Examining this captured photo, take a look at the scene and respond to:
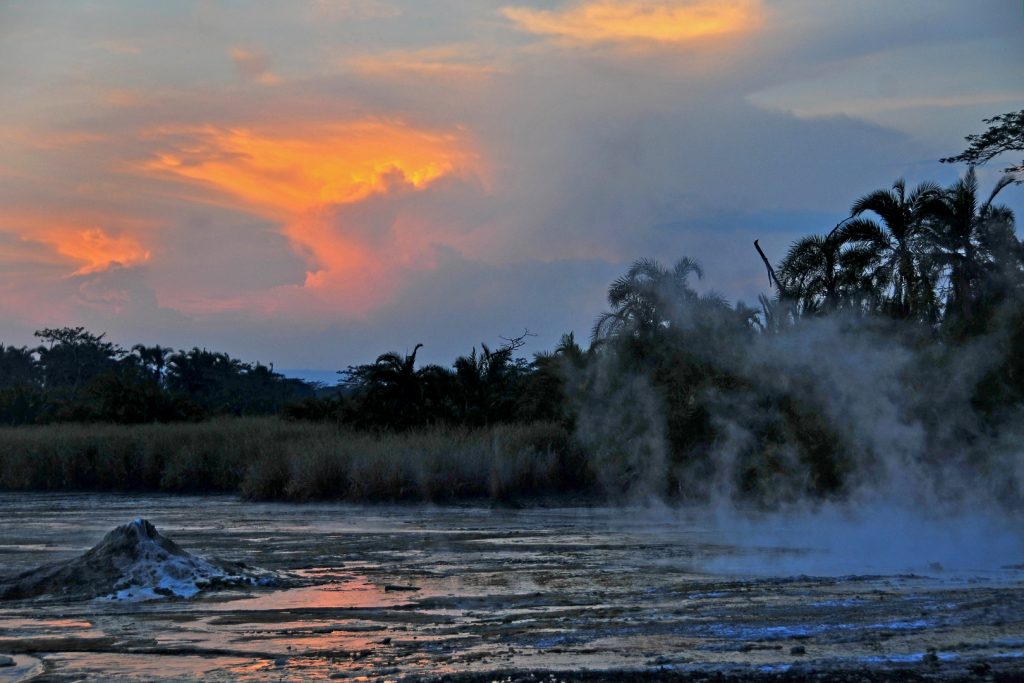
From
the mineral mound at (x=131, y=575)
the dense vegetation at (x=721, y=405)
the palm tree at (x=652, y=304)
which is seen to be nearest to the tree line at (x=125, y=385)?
the dense vegetation at (x=721, y=405)

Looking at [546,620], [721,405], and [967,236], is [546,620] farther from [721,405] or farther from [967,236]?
[967,236]

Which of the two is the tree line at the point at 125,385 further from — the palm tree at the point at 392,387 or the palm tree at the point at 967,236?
the palm tree at the point at 967,236

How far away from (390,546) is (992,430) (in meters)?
9.21

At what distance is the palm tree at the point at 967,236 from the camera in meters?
26.8

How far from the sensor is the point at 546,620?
33.9 feet

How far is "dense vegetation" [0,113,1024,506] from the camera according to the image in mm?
19109

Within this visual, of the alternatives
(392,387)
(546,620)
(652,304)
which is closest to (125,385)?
(392,387)

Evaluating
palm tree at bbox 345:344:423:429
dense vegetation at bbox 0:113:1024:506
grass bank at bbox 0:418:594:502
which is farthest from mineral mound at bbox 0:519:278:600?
palm tree at bbox 345:344:423:429

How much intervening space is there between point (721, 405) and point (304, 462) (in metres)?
11.0

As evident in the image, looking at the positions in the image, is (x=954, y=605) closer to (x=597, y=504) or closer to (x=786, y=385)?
(x=786, y=385)

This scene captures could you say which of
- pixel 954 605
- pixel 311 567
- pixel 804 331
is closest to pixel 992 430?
pixel 804 331

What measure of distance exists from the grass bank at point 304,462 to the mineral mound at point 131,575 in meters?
15.3

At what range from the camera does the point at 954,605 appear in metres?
10.4

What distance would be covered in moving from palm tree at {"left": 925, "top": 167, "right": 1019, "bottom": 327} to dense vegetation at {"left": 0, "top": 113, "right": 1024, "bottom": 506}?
0.06 m
